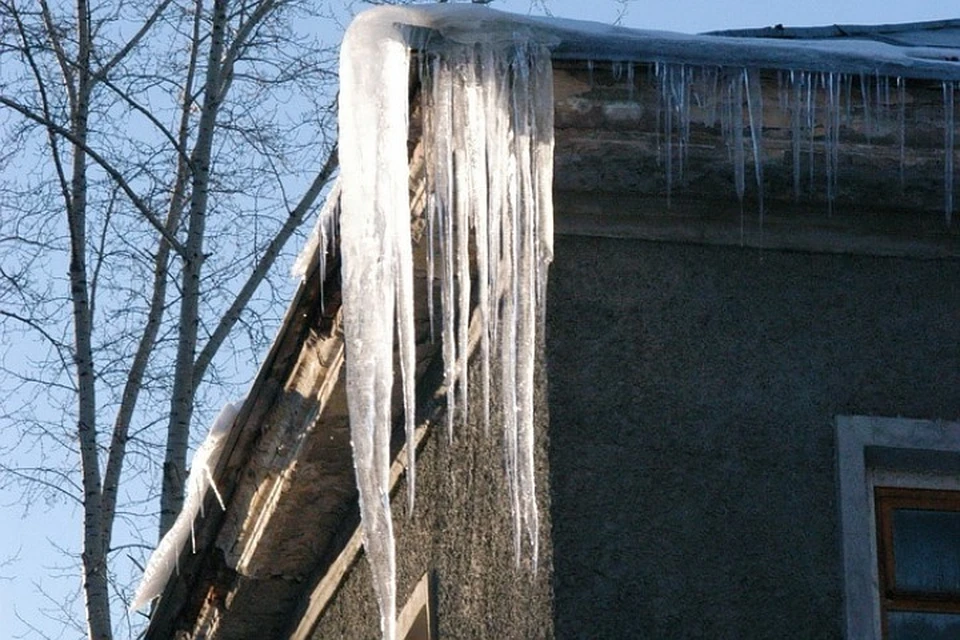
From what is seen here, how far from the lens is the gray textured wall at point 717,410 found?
15.4 ft

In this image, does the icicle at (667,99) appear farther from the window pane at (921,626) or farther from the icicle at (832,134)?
the window pane at (921,626)

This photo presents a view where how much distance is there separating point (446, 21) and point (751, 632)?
4.89 feet

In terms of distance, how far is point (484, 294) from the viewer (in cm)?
500

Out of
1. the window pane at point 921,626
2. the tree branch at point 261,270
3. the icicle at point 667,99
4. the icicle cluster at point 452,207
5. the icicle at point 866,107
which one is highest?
the tree branch at point 261,270

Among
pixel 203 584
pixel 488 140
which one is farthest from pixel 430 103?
pixel 203 584

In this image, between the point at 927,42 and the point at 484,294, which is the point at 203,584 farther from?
the point at 927,42

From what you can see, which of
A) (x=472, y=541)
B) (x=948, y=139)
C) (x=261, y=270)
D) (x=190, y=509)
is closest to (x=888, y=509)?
(x=948, y=139)

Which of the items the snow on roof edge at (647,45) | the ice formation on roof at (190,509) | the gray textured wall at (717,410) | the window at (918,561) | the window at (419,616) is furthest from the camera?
the ice formation on roof at (190,509)

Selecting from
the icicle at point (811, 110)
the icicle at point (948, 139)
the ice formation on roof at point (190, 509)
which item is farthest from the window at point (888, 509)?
the ice formation on roof at point (190, 509)

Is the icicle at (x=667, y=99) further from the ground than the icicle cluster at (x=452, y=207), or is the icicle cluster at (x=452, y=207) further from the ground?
the icicle at (x=667, y=99)

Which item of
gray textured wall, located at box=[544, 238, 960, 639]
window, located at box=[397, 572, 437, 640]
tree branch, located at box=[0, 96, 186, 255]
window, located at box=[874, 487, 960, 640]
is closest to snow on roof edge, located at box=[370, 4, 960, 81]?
gray textured wall, located at box=[544, 238, 960, 639]

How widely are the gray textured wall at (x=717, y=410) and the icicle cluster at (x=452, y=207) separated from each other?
112 mm

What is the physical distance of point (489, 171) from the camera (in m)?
4.95

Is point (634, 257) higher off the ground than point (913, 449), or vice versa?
point (634, 257)
